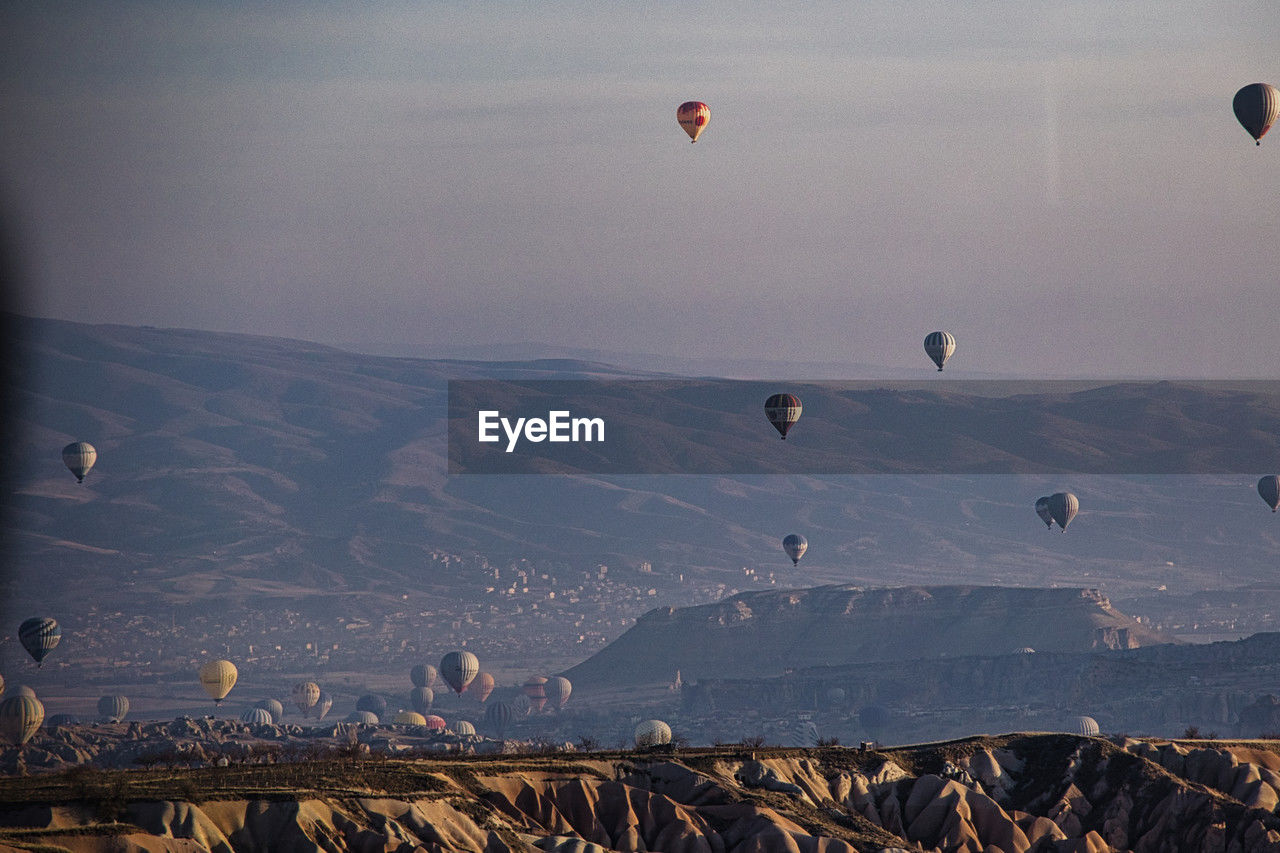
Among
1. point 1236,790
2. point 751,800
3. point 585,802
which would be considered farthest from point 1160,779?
point 585,802

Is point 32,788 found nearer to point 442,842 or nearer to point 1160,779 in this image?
point 442,842

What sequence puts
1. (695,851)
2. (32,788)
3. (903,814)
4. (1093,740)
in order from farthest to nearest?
(1093,740)
(903,814)
(695,851)
(32,788)

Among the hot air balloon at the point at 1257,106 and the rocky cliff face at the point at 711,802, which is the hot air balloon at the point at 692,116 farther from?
the rocky cliff face at the point at 711,802

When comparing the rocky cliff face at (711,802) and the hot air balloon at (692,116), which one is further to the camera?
the hot air balloon at (692,116)

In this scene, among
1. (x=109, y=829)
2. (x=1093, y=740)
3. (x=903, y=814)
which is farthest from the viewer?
(x=1093, y=740)

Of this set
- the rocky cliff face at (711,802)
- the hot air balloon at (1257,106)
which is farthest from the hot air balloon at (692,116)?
the rocky cliff face at (711,802)

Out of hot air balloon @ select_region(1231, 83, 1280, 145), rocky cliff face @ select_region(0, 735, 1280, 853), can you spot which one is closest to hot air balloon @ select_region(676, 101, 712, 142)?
hot air balloon @ select_region(1231, 83, 1280, 145)

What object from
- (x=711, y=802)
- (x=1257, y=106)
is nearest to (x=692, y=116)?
(x=1257, y=106)

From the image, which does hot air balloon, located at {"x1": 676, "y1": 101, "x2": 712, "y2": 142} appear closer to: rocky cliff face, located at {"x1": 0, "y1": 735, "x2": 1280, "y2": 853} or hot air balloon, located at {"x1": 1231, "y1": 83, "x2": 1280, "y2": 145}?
hot air balloon, located at {"x1": 1231, "y1": 83, "x2": 1280, "y2": 145}
